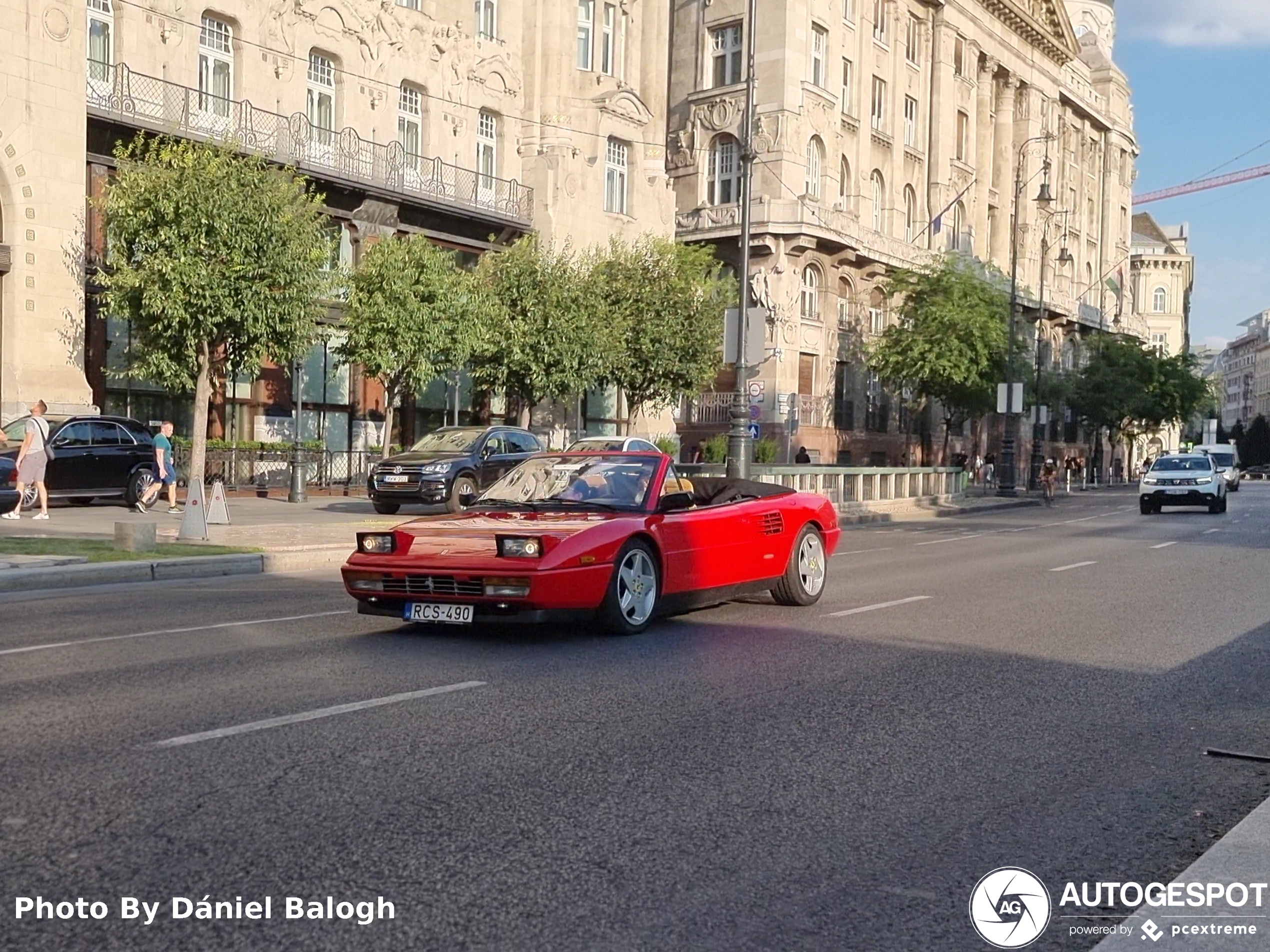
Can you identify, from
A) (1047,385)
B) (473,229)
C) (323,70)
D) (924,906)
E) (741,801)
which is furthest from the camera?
(1047,385)

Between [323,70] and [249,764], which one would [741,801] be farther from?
[323,70]

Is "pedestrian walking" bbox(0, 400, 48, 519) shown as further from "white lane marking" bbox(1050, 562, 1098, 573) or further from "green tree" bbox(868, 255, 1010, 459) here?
"green tree" bbox(868, 255, 1010, 459)

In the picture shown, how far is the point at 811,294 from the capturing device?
167 feet

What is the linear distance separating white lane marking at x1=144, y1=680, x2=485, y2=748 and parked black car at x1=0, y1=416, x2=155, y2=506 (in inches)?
703

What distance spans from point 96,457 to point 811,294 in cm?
3204

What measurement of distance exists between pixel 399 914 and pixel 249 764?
6.23ft

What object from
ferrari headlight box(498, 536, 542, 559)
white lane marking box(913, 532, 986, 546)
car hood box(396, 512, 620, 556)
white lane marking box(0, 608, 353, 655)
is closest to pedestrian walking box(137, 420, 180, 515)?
white lane marking box(913, 532, 986, 546)

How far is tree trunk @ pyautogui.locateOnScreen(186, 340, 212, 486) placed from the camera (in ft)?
81.1

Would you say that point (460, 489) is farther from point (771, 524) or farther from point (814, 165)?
point (814, 165)

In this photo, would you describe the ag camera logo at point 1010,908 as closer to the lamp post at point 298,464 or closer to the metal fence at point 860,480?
the metal fence at point 860,480

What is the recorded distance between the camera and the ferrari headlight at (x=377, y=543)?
31.4ft

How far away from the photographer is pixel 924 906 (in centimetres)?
422

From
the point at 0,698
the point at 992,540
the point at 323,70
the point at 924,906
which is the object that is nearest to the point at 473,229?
the point at 323,70

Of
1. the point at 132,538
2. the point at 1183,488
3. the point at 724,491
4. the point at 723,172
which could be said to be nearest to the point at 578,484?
the point at 724,491
